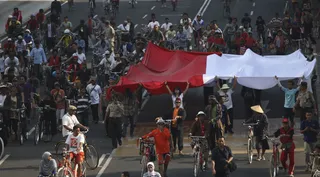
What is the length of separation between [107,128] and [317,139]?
6.76 meters

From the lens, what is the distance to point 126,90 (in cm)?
3447

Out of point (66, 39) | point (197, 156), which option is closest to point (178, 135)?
point (197, 156)

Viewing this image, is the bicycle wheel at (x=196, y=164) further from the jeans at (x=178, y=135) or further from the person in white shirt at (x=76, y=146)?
the person in white shirt at (x=76, y=146)

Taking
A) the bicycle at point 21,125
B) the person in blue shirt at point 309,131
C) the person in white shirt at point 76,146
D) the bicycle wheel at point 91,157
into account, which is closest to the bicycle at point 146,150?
the person in white shirt at point 76,146

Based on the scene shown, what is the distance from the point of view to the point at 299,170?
29.6 metres

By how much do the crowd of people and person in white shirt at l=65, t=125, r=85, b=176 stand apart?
2 centimetres

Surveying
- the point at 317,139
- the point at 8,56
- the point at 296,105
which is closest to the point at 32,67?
the point at 8,56

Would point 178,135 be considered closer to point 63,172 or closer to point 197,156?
point 197,156

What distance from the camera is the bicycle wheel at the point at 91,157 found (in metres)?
29.8

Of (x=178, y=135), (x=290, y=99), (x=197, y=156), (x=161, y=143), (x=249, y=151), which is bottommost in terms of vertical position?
(x=249, y=151)

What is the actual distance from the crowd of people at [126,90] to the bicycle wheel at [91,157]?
2.37 ft

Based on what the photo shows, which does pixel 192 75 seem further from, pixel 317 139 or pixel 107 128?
pixel 317 139

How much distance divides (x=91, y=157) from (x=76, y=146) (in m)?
1.78

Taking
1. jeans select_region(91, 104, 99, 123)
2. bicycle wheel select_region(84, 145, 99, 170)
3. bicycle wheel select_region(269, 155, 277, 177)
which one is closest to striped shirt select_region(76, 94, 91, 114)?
jeans select_region(91, 104, 99, 123)
